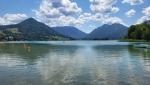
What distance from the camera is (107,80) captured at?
35781mm

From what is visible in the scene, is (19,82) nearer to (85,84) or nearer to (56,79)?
(56,79)

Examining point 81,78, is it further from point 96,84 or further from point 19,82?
point 19,82

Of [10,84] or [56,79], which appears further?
[56,79]

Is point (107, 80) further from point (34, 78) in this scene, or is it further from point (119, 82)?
point (34, 78)

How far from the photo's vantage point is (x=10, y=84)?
32906 mm

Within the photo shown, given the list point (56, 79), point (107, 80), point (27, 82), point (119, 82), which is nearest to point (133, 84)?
point (119, 82)

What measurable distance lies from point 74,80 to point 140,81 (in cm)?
854

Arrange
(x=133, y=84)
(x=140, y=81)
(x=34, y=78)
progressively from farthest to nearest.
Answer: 1. (x=34, y=78)
2. (x=140, y=81)
3. (x=133, y=84)

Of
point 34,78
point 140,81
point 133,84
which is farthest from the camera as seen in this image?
point 34,78

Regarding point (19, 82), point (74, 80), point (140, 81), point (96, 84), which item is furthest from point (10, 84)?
point (140, 81)

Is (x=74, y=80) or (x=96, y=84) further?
(x=74, y=80)

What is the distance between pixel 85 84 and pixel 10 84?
9.13 meters

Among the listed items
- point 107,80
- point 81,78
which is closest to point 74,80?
point 81,78

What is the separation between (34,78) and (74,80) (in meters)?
5.76
